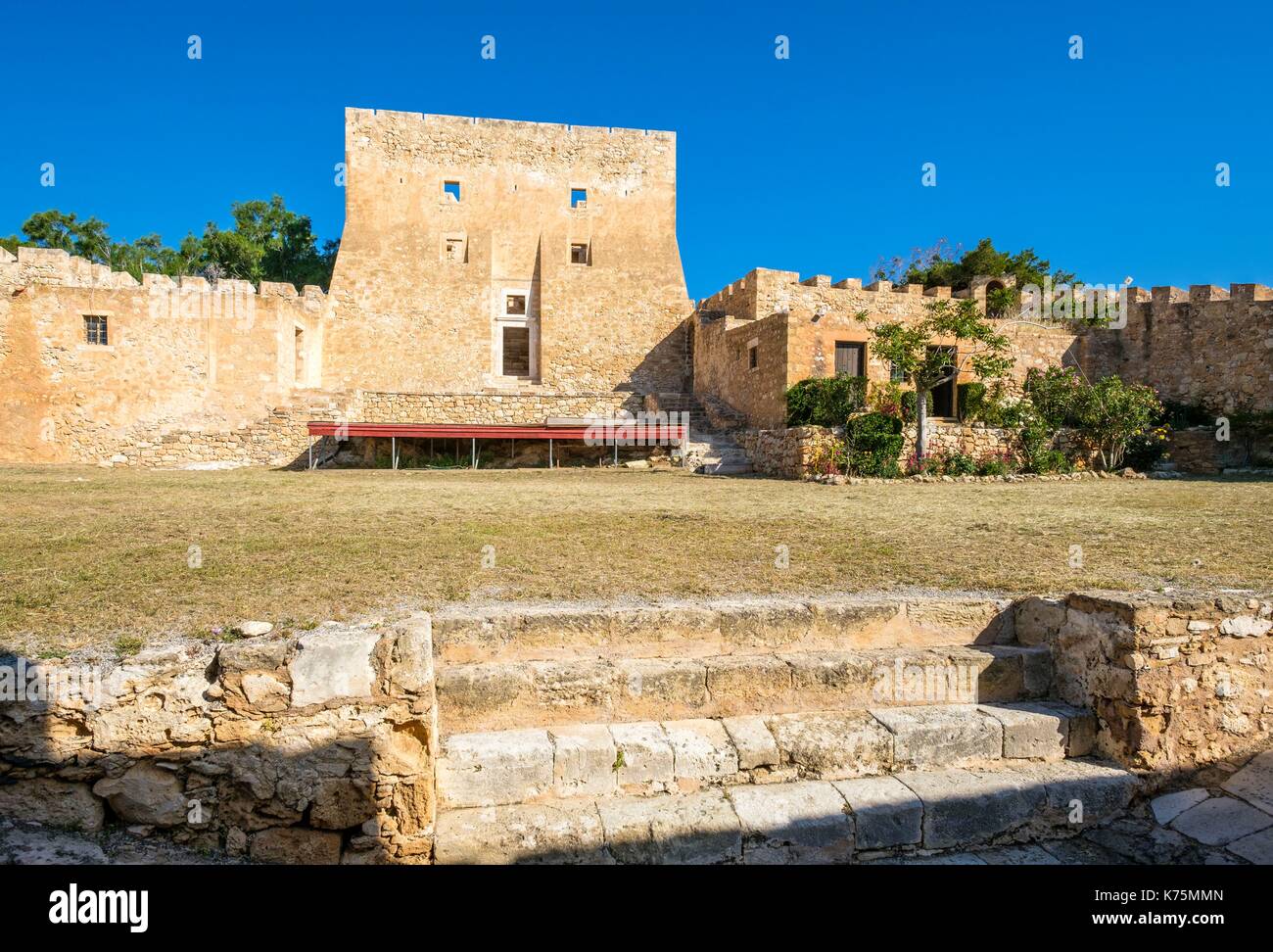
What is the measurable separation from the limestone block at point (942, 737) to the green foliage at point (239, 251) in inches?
1442

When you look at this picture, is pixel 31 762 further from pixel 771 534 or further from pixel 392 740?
pixel 771 534

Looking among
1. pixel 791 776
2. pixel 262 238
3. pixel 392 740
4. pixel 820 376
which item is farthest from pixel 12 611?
pixel 262 238

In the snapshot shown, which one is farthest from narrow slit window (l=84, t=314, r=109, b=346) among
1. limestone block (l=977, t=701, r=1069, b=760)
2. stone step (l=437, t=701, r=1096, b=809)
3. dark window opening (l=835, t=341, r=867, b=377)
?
limestone block (l=977, t=701, r=1069, b=760)

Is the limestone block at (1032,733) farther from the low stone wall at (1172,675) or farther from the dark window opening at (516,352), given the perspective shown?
the dark window opening at (516,352)

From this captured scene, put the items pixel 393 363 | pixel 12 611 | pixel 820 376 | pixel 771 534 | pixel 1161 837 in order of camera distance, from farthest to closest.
→ 1. pixel 393 363
2. pixel 820 376
3. pixel 771 534
4. pixel 12 611
5. pixel 1161 837

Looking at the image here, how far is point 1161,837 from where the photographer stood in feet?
10.6

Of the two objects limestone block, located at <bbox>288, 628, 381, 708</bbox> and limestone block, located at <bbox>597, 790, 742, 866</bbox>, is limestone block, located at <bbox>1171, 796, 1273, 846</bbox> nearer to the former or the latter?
limestone block, located at <bbox>597, 790, 742, 866</bbox>

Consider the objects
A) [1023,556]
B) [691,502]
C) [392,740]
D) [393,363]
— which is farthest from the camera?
[393,363]

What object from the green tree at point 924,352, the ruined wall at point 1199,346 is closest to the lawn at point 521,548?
the green tree at point 924,352

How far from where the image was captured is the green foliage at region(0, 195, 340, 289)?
110 feet

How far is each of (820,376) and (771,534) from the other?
1052 cm

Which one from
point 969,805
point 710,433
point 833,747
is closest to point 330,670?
point 833,747
